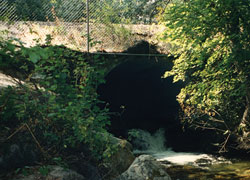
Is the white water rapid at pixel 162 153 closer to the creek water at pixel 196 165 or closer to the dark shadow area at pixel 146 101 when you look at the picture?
the creek water at pixel 196 165

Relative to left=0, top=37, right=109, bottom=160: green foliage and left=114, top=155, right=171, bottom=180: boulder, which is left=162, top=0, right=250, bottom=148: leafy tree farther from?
left=0, top=37, right=109, bottom=160: green foliage

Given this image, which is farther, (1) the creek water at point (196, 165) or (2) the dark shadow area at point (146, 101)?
(2) the dark shadow area at point (146, 101)

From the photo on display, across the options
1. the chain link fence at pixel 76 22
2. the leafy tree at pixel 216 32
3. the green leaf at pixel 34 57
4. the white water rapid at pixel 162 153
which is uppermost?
the chain link fence at pixel 76 22

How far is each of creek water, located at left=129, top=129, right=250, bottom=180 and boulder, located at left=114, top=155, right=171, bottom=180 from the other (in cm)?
56

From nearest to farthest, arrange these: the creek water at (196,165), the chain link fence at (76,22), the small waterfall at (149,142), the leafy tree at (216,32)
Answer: the leafy tree at (216,32) → the creek water at (196,165) → the chain link fence at (76,22) → the small waterfall at (149,142)

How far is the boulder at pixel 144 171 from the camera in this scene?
15.9 feet

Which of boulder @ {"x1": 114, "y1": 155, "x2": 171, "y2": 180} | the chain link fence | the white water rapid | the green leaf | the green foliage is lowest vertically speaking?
the white water rapid

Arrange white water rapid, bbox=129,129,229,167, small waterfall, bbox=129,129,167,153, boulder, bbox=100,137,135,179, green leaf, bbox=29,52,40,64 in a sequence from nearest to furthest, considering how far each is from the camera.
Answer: green leaf, bbox=29,52,40,64, boulder, bbox=100,137,135,179, white water rapid, bbox=129,129,229,167, small waterfall, bbox=129,129,167,153

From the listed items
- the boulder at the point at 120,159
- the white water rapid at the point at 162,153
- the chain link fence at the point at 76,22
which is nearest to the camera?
the boulder at the point at 120,159

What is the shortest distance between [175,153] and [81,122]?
26.3ft

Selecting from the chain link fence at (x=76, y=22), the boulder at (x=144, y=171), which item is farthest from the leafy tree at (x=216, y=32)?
the chain link fence at (x=76, y=22)

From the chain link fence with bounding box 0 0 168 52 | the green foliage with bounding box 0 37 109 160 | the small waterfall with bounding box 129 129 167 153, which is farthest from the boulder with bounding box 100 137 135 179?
the small waterfall with bounding box 129 129 167 153

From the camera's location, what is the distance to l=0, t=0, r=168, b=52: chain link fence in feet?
27.5

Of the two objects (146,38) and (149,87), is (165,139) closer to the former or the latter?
(149,87)
